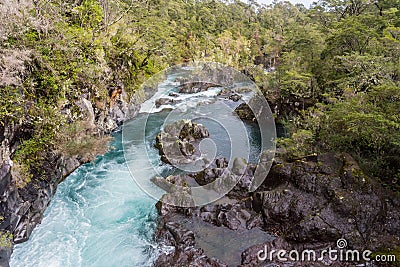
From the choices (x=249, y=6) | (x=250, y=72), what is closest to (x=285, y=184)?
(x=250, y=72)

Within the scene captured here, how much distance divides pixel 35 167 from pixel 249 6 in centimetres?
6466

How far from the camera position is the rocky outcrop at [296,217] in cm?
890

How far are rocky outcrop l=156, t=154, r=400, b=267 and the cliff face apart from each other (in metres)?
4.31

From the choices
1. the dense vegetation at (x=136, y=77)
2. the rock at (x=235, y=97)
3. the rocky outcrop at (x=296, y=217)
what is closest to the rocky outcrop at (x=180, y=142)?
the dense vegetation at (x=136, y=77)

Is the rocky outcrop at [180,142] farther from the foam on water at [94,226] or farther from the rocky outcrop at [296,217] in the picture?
the rocky outcrop at [296,217]

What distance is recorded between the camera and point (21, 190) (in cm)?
921

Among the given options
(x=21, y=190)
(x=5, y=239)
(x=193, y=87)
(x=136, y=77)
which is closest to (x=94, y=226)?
(x=21, y=190)

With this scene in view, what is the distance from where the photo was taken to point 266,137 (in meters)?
19.5

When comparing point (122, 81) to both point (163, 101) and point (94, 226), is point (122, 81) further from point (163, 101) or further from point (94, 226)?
point (94, 226)

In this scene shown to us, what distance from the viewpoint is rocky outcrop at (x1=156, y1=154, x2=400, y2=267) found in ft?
29.2

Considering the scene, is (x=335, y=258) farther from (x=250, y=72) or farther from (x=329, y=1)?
(x=250, y=72)

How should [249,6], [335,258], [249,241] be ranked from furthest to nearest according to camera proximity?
[249,6] < [249,241] < [335,258]

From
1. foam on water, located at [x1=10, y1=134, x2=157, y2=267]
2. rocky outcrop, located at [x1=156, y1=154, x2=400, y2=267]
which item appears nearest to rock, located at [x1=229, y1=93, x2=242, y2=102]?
foam on water, located at [x1=10, y1=134, x2=157, y2=267]

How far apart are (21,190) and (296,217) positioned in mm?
9220
